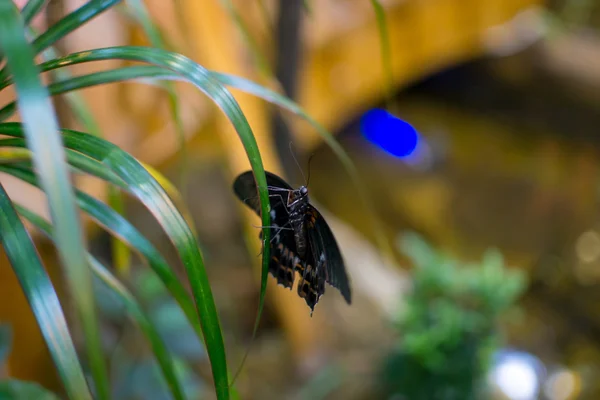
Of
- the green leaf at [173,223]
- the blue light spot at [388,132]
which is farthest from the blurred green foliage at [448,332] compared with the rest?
the blue light spot at [388,132]

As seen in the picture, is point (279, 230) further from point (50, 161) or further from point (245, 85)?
point (50, 161)

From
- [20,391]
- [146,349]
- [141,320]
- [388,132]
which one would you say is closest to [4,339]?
[20,391]

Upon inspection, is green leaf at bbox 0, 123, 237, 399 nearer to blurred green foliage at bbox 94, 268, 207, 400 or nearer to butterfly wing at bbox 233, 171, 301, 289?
butterfly wing at bbox 233, 171, 301, 289

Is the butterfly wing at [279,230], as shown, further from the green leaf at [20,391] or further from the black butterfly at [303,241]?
the green leaf at [20,391]

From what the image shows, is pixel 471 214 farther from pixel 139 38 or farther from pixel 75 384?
pixel 75 384

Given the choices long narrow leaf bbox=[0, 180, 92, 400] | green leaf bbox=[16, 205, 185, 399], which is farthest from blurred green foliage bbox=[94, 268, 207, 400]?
long narrow leaf bbox=[0, 180, 92, 400]
